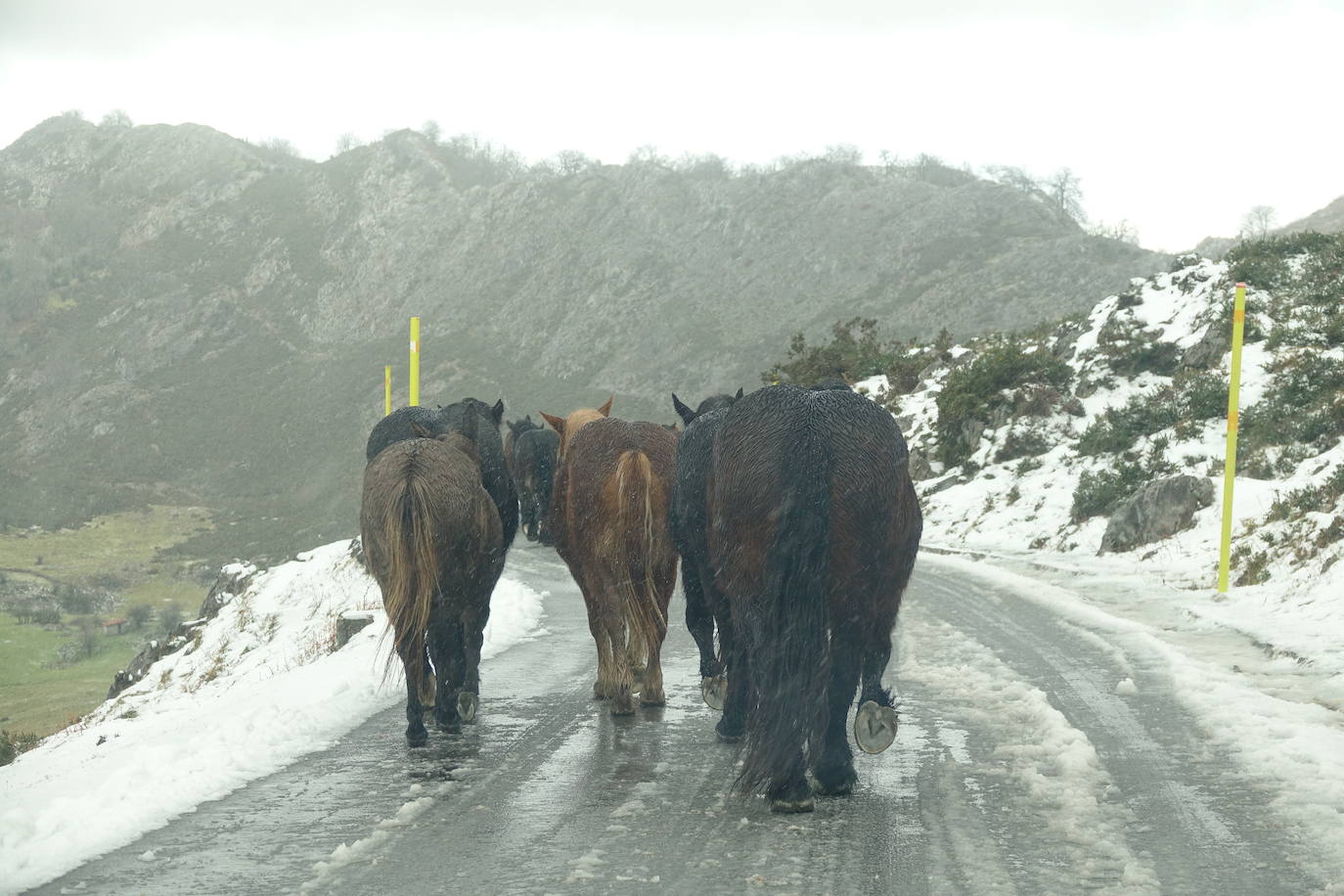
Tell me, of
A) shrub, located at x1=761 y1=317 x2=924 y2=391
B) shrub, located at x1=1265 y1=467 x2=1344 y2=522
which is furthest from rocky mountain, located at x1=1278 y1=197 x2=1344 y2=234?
shrub, located at x1=1265 y1=467 x2=1344 y2=522

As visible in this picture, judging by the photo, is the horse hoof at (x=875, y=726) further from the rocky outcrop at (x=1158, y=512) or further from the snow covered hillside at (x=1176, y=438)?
the rocky outcrop at (x=1158, y=512)

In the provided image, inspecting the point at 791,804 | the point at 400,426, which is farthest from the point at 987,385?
the point at 791,804

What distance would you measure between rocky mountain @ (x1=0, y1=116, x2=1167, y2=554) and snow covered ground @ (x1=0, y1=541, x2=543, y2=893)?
50974mm

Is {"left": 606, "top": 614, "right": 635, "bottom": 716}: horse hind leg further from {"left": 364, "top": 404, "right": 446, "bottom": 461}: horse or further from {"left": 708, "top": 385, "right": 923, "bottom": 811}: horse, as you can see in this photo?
{"left": 364, "top": 404, "right": 446, "bottom": 461}: horse

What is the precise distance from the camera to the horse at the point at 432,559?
709 centimetres

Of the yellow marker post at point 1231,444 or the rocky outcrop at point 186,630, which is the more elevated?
the yellow marker post at point 1231,444

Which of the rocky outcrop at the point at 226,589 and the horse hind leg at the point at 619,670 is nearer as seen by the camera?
the horse hind leg at the point at 619,670

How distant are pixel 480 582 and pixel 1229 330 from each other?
2087 centimetres

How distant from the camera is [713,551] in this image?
603 cm

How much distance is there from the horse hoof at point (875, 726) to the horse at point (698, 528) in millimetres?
1304

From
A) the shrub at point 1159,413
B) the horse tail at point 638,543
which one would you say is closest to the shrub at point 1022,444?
the shrub at point 1159,413

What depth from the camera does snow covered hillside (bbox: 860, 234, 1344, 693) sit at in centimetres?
1323

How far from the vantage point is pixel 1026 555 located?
19078 mm

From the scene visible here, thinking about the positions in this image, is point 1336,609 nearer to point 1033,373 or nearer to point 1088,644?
point 1088,644
